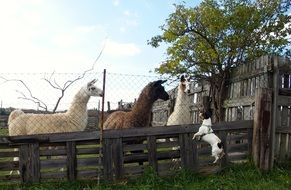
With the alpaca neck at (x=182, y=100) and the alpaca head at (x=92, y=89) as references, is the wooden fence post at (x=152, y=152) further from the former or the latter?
the alpaca neck at (x=182, y=100)

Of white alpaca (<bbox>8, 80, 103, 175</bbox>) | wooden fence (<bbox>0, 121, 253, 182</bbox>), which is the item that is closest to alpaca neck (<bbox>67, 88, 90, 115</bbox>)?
white alpaca (<bbox>8, 80, 103, 175</bbox>)

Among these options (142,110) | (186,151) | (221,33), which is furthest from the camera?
(221,33)

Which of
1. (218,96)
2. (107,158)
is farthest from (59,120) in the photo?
(218,96)

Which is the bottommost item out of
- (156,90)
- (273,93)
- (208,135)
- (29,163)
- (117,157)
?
(29,163)

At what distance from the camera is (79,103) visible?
30.8ft

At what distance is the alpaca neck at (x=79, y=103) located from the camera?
30.6 feet

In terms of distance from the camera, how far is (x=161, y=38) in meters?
18.3

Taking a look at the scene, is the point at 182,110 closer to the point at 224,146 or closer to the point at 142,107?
the point at 142,107

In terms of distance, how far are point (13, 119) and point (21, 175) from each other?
9.22ft

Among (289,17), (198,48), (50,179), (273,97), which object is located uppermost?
(289,17)

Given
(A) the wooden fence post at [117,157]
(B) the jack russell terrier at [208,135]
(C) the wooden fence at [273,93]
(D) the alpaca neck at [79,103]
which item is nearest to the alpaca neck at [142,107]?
(D) the alpaca neck at [79,103]

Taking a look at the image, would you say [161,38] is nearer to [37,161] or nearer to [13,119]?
[13,119]

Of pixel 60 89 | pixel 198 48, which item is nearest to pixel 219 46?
pixel 198 48

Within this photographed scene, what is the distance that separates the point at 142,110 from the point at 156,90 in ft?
2.33
